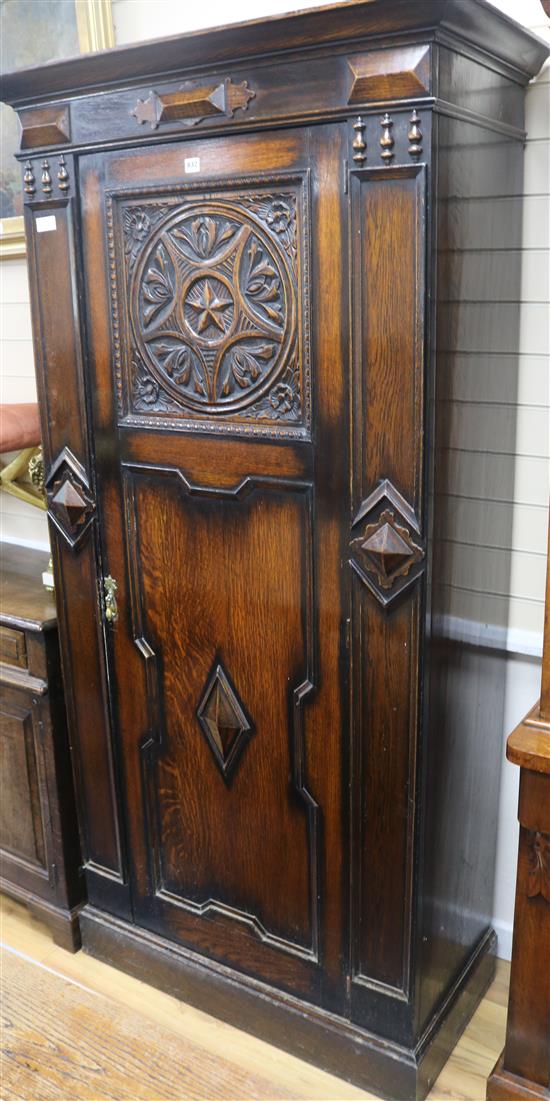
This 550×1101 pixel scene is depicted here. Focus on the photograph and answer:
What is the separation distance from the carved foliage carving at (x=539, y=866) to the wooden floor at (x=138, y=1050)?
0.59 metres

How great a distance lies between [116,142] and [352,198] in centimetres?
54

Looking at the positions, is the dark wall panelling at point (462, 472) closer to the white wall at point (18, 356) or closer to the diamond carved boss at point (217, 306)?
the diamond carved boss at point (217, 306)

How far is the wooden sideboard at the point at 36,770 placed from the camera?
2.32m

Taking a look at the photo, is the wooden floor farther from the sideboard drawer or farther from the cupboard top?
the cupboard top

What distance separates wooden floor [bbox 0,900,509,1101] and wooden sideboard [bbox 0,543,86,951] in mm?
173

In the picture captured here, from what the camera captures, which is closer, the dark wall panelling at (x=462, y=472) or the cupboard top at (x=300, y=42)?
the cupboard top at (x=300, y=42)

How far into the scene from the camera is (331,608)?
5.87 ft

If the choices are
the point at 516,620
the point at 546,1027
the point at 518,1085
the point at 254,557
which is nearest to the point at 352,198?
the point at 254,557

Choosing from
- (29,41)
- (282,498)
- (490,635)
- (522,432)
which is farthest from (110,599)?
(29,41)

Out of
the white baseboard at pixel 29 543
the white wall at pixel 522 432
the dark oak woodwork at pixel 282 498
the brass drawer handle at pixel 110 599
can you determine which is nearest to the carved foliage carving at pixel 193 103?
the dark oak woodwork at pixel 282 498

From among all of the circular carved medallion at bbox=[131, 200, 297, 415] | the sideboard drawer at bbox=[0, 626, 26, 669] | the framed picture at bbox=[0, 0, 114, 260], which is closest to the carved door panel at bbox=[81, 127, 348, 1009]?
the circular carved medallion at bbox=[131, 200, 297, 415]

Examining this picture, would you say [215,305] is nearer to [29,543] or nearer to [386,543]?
[386,543]

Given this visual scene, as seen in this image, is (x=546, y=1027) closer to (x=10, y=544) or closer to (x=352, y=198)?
(x=352, y=198)

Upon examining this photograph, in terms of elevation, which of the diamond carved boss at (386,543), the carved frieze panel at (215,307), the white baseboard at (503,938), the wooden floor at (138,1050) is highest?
the carved frieze panel at (215,307)
